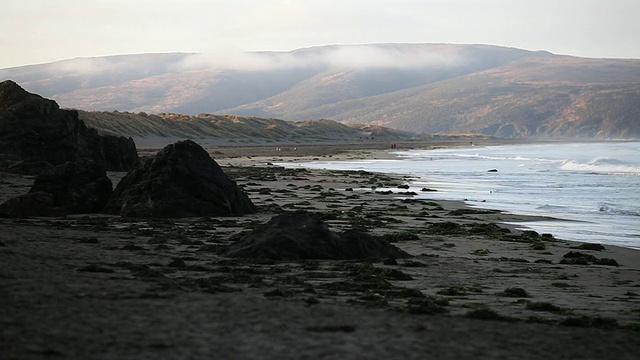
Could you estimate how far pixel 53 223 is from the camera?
14.0 metres

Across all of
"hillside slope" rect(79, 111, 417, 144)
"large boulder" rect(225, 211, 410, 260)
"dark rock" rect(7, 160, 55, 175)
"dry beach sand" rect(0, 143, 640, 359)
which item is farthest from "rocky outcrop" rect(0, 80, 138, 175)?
"hillside slope" rect(79, 111, 417, 144)

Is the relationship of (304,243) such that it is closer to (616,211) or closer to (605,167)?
(616,211)

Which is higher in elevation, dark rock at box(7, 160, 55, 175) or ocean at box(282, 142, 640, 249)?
dark rock at box(7, 160, 55, 175)

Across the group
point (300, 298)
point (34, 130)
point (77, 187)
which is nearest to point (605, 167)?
point (34, 130)

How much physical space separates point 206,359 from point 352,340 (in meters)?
1.26

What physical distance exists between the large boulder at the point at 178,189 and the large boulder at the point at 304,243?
5.08 metres

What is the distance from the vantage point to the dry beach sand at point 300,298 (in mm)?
5895

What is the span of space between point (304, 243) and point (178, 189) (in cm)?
632

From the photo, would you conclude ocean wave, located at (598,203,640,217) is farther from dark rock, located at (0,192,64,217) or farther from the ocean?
dark rock, located at (0,192,64,217)

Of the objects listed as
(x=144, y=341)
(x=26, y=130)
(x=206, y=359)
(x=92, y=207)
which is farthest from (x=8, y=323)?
(x=26, y=130)

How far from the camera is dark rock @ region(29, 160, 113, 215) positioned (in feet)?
54.5

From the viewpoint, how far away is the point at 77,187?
55.5 ft

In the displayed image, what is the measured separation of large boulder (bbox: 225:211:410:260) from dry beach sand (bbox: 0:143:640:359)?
34cm

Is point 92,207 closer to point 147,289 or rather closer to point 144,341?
point 147,289
